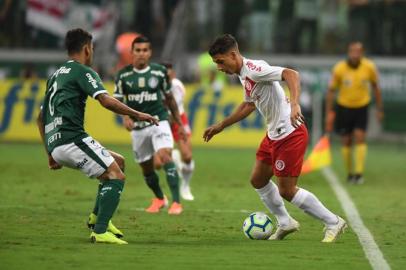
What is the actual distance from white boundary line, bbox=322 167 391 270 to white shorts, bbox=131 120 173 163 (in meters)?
2.57

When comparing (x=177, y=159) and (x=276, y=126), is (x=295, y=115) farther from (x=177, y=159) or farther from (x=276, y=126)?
(x=177, y=159)

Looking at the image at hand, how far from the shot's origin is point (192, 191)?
705 inches

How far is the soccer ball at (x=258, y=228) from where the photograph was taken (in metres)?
11.7

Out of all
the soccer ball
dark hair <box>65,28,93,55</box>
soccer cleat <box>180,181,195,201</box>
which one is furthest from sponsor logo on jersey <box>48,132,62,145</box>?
soccer cleat <box>180,181,195,201</box>

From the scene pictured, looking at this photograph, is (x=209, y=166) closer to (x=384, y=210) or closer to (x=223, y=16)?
(x=384, y=210)

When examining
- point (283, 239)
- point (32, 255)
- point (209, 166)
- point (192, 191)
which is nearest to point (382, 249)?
point (283, 239)

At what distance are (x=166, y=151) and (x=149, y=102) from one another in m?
0.68

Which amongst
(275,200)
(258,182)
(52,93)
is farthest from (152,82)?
(52,93)

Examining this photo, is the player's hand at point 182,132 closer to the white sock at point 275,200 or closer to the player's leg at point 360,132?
the white sock at point 275,200

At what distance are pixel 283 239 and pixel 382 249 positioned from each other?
1.18 metres

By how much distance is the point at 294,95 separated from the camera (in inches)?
428

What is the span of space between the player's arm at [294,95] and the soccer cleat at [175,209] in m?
3.76

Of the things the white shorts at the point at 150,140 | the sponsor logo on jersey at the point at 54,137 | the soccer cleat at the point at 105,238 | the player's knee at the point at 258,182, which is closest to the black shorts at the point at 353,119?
the white shorts at the point at 150,140

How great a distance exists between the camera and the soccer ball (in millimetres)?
11734
